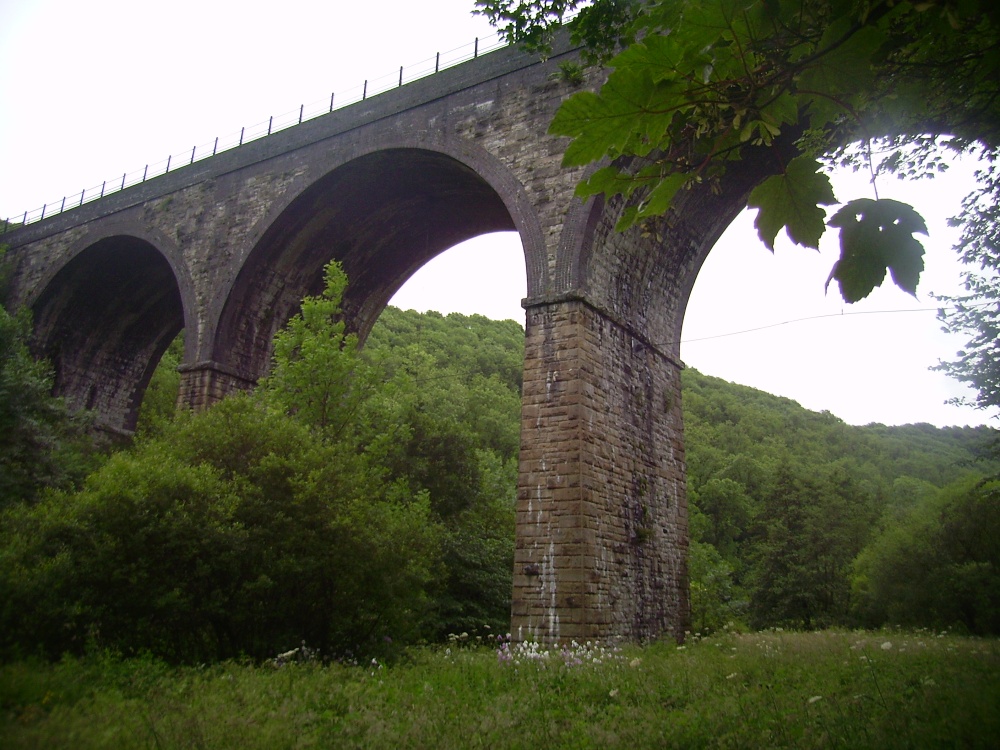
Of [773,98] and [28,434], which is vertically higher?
[28,434]

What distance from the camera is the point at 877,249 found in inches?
75.5

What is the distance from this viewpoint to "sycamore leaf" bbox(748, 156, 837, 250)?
2021 millimetres

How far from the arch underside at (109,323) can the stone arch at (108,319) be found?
0.02 m

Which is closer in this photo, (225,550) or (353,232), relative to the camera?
(225,550)

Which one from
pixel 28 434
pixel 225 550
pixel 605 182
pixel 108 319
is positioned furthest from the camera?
pixel 108 319

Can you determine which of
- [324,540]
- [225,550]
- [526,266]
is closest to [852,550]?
[526,266]

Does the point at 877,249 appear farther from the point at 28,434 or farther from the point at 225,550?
the point at 28,434

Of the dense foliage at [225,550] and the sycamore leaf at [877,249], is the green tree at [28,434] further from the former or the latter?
the sycamore leaf at [877,249]

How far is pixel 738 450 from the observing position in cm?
5825

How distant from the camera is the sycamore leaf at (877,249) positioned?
6.23 feet

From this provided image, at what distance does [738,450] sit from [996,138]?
57919 mm

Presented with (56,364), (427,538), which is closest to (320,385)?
(427,538)

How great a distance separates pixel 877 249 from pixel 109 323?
75.3ft

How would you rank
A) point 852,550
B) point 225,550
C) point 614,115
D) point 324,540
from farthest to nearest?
1. point 852,550
2. point 324,540
3. point 225,550
4. point 614,115
